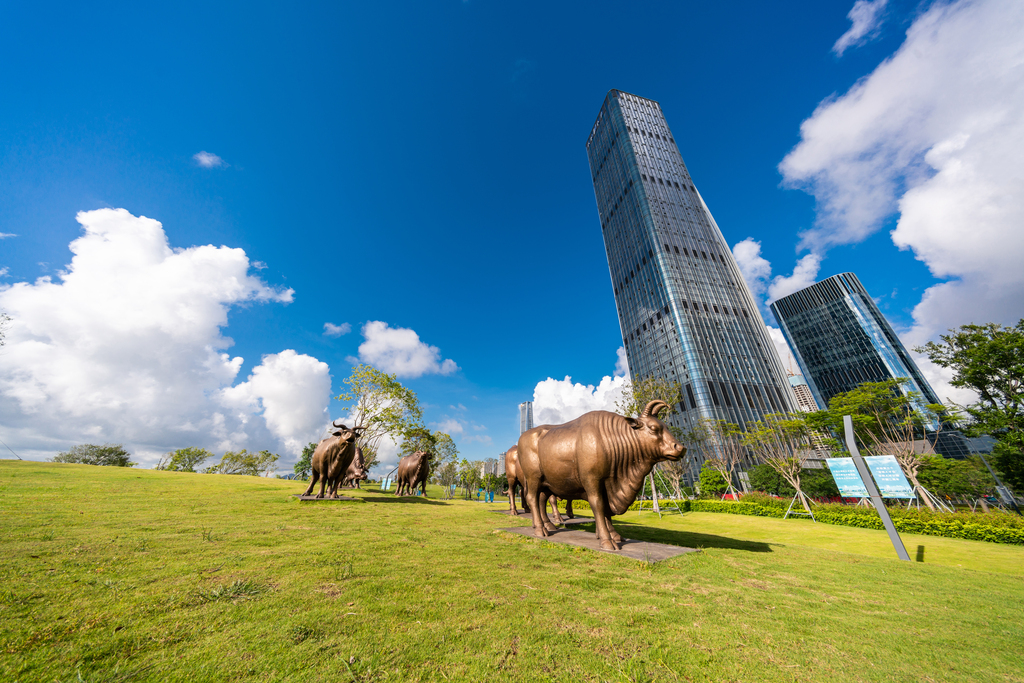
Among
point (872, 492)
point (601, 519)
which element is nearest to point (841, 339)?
point (872, 492)

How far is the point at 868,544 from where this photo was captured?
40.4 ft

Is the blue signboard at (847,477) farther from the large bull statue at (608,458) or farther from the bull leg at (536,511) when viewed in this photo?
the bull leg at (536,511)

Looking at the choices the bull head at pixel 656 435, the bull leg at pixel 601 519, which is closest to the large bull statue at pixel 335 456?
the bull leg at pixel 601 519

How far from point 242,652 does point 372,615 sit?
1.23 m

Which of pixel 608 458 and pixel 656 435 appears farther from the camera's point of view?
pixel 608 458

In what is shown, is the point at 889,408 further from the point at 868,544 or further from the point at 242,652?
→ the point at 242,652

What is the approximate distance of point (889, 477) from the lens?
40.0 feet

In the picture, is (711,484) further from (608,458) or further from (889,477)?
(608,458)

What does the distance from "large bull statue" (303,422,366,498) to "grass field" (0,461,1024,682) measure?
5.93 meters

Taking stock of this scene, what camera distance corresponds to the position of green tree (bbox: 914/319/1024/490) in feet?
69.9

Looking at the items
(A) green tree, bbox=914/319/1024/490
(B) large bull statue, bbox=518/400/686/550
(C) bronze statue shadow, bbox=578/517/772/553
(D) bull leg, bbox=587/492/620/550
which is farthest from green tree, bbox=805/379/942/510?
(D) bull leg, bbox=587/492/620/550

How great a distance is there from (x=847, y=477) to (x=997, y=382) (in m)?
22.4

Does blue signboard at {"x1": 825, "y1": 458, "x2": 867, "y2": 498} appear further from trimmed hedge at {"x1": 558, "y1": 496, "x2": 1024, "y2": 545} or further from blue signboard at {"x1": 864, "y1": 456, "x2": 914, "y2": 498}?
→ trimmed hedge at {"x1": 558, "y1": 496, "x2": 1024, "y2": 545}

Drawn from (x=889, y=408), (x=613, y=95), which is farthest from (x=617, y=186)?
(x=889, y=408)
